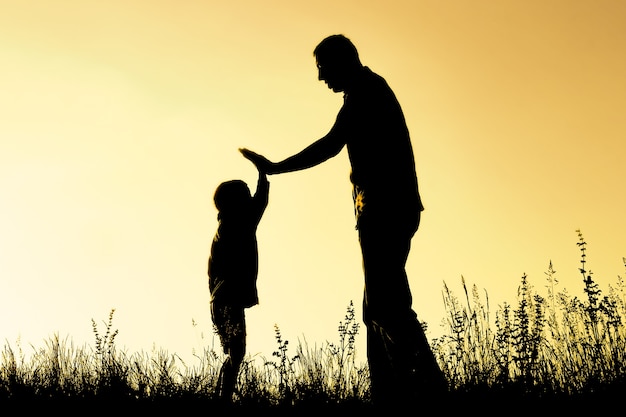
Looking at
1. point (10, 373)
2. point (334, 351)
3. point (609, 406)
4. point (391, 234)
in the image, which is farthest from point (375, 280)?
point (10, 373)

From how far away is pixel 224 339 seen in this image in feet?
17.9

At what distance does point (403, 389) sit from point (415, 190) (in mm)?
1137

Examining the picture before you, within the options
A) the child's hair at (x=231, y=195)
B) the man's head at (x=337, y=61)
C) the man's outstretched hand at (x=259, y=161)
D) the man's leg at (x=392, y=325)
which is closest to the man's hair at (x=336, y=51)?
the man's head at (x=337, y=61)

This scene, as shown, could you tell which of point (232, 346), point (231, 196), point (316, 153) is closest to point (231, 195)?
point (231, 196)

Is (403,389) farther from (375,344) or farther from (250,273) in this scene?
(250,273)

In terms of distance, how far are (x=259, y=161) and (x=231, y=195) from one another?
1155 millimetres

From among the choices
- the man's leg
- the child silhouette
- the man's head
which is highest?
the man's head

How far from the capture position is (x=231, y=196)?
5738mm

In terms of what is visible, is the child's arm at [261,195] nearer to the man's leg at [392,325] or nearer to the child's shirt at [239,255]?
the child's shirt at [239,255]

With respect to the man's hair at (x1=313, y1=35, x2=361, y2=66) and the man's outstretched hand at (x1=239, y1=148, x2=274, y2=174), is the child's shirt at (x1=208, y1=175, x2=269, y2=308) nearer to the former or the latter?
the man's outstretched hand at (x1=239, y1=148, x2=274, y2=174)

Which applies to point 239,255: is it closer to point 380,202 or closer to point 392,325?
point 380,202

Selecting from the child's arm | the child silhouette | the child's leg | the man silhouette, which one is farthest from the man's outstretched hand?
the child's leg

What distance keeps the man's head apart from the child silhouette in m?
1.14

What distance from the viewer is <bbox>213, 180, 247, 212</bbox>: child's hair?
5719mm
